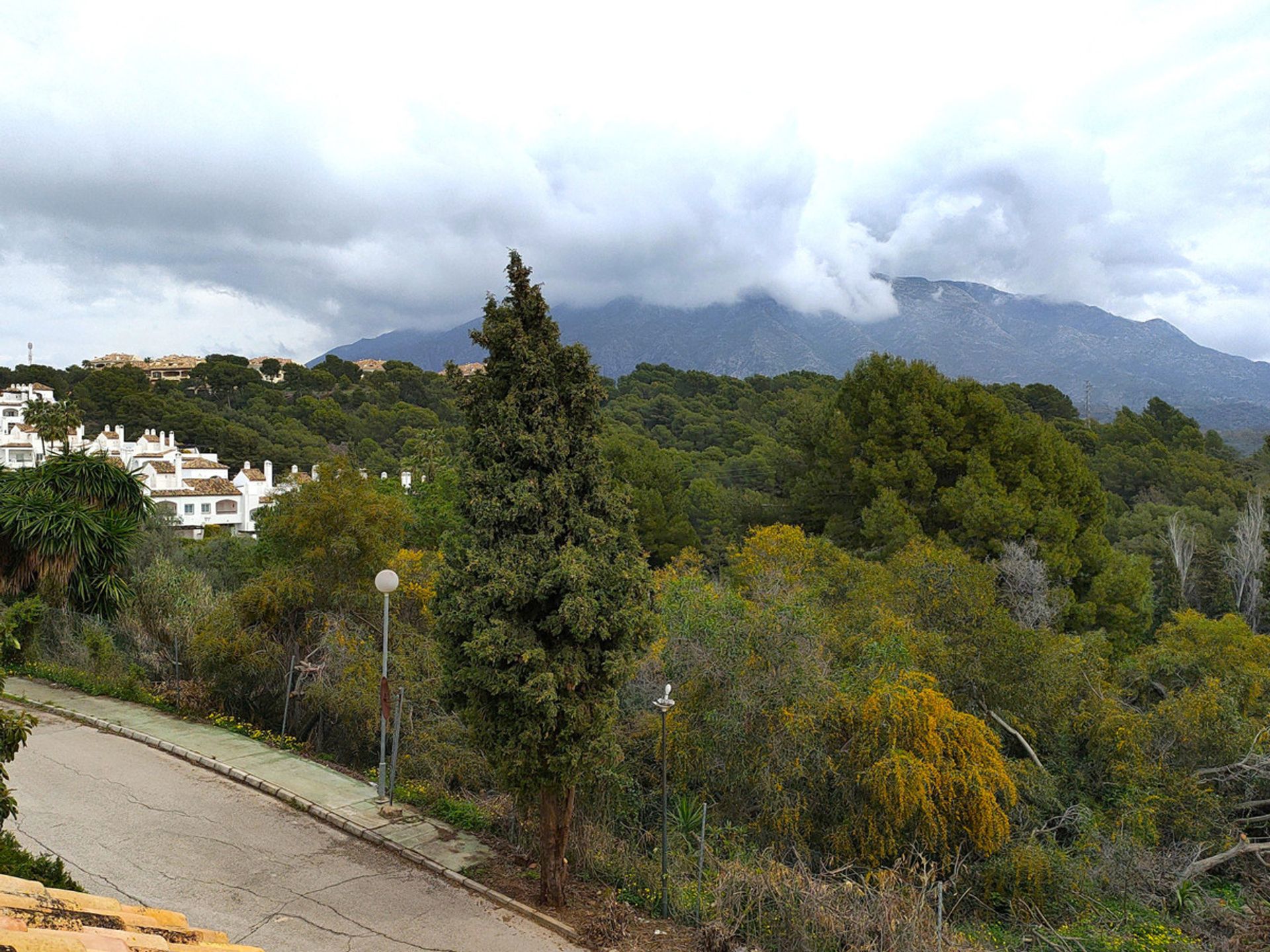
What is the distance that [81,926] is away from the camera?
287 cm

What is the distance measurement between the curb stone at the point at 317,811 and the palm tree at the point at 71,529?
11.3 ft

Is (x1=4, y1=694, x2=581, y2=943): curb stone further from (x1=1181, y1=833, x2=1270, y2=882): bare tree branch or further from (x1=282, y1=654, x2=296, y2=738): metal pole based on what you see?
(x1=1181, y1=833, x2=1270, y2=882): bare tree branch

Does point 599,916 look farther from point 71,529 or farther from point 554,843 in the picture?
point 71,529

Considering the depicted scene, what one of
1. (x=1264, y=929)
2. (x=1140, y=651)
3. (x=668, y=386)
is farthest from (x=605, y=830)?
(x=668, y=386)

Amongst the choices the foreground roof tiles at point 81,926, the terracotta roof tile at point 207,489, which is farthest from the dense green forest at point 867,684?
the terracotta roof tile at point 207,489

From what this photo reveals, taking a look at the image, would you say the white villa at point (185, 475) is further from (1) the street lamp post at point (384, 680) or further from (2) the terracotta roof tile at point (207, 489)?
(1) the street lamp post at point (384, 680)

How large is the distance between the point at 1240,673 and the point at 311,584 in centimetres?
1652

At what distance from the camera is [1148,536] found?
117 feet

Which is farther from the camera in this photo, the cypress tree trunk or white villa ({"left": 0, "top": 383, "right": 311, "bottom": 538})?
white villa ({"left": 0, "top": 383, "right": 311, "bottom": 538})

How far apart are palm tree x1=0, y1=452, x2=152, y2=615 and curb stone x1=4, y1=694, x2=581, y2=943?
3450mm

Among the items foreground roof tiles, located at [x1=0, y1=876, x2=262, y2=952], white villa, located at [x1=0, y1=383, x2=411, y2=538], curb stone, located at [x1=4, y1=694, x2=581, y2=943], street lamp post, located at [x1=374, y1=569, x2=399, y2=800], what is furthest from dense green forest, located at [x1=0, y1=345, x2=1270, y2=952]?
white villa, located at [x1=0, y1=383, x2=411, y2=538]

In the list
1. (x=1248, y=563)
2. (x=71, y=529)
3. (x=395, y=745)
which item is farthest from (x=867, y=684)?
(x=1248, y=563)

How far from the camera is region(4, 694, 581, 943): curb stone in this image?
7969mm

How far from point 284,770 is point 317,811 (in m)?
1.68
